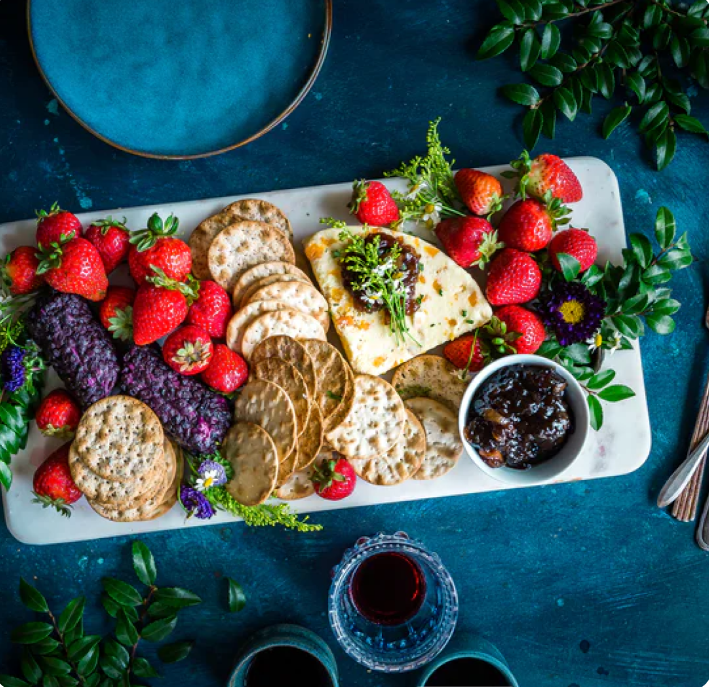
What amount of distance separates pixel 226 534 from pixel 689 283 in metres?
1.46

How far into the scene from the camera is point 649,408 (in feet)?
5.98

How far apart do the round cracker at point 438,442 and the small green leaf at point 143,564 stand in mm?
752

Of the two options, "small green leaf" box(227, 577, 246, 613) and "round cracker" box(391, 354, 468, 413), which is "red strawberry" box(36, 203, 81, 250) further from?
"small green leaf" box(227, 577, 246, 613)

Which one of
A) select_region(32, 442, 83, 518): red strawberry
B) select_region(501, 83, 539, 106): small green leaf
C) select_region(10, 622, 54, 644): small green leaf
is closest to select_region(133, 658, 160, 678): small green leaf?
select_region(10, 622, 54, 644): small green leaf

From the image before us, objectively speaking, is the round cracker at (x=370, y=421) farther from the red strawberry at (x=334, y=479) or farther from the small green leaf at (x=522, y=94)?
the small green leaf at (x=522, y=94)

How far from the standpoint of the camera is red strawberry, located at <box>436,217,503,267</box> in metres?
1.62

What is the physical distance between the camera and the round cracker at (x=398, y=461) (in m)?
1.67

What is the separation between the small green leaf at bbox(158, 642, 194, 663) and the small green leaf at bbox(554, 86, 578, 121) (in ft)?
5.80

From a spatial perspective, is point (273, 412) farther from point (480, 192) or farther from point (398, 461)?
point (480, 192)

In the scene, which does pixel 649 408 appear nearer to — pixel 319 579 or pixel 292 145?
pixel 319 579

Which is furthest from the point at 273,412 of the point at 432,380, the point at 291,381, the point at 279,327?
the point at 432,380

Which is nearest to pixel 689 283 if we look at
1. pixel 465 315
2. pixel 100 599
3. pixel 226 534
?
pixel 465 315

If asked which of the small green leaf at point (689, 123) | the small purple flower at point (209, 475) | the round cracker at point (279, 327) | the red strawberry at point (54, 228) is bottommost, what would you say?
the small purple flower at point (209, 475)

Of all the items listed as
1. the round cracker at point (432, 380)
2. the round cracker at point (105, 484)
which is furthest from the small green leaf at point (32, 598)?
the round cracker at point (432, 380)
